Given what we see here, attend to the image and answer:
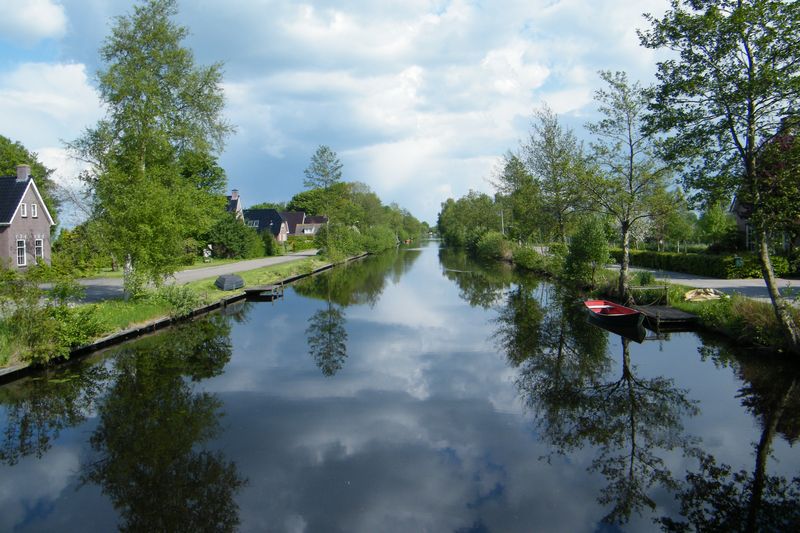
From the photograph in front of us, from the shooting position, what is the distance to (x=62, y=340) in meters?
12.2

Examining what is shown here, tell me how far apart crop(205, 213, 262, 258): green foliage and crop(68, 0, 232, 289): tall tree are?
23533 mm

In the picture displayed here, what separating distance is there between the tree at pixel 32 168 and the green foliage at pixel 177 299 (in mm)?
32568

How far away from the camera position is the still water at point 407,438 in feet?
20.2

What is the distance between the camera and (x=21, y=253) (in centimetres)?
3188

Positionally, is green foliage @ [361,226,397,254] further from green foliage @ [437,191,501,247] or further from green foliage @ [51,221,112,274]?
green foliage @ [51,221,112,274]

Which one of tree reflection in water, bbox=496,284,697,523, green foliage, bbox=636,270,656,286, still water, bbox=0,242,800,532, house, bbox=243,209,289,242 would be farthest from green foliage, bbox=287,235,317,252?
tree reflection in water, bbox=496,284,697,523

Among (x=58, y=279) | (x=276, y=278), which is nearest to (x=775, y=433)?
(x=58, y=279)

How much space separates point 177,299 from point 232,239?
29297 millimetres

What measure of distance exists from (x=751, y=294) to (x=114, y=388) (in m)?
19.3

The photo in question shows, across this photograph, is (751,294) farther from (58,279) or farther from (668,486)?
(58,279)

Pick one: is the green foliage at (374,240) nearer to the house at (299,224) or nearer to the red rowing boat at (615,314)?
the house at (299,224)

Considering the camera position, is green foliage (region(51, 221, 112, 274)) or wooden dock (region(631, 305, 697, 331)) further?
green foliage (region(51, 221, 112, 274))

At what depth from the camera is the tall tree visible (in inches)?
697

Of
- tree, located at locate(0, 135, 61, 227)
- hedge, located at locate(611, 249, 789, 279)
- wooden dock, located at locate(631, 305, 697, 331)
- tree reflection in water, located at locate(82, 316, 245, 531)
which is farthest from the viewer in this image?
tree, located at locate(0, 135, 61, 227)
